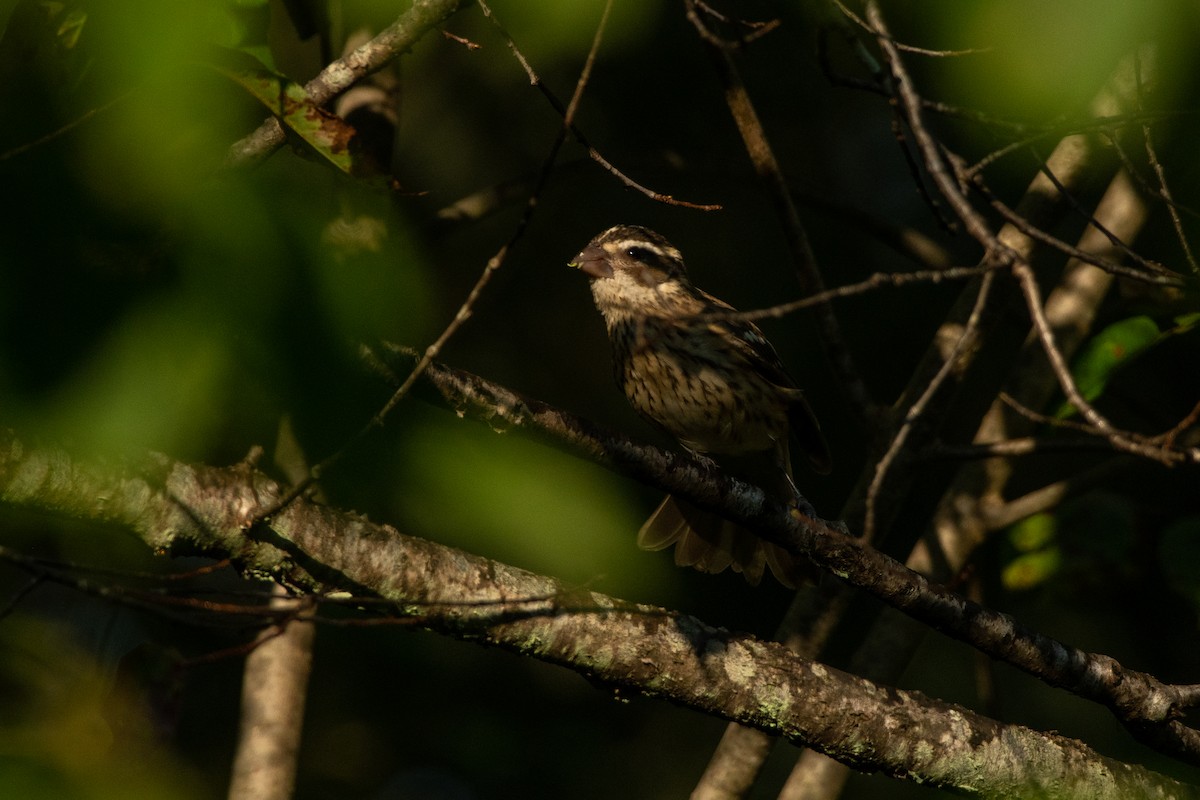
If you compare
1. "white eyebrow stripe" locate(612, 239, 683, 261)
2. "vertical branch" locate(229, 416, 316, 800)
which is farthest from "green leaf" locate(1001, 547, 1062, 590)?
"vertical branch" locate(229, 416, 316, 800)

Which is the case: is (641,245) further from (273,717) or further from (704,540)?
(273,717)

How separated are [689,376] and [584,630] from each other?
1.93 metres

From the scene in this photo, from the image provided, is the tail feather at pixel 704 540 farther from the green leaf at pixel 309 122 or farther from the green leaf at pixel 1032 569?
the green leaf at pixel 309 122

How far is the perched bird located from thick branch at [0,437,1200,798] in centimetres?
132

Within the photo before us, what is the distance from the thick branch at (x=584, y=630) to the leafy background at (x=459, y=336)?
0.29 m

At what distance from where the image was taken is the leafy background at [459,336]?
1.57m

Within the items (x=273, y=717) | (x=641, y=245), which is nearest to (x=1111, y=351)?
(x=641, y=245)

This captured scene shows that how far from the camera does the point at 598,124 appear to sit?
7.96m

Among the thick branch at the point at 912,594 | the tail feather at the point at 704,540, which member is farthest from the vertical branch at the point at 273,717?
the thick branch at the point at 912,594

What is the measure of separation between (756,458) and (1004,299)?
1.42 metres

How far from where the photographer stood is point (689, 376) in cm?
523

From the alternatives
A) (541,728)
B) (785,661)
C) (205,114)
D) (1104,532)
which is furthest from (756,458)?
(205,114)

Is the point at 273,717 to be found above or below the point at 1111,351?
below

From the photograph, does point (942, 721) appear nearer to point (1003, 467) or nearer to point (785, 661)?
point (785, 661)
